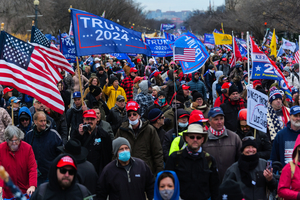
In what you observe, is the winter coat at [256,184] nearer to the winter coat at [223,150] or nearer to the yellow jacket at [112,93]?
the winter coat at [223,150]

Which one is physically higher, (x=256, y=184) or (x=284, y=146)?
(x=284, y=146)

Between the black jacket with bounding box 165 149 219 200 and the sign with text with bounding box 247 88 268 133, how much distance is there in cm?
123

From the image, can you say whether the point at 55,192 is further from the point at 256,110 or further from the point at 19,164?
the point at 256,110

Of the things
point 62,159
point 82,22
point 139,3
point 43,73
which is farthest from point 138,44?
point 139,3

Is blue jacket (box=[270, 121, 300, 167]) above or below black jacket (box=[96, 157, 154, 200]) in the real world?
above

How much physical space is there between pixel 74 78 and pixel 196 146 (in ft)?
32.6

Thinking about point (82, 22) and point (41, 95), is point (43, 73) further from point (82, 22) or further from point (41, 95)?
point (82, 22)

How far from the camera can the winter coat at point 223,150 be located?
534 centimetres

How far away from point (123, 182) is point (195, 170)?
88 centimetres

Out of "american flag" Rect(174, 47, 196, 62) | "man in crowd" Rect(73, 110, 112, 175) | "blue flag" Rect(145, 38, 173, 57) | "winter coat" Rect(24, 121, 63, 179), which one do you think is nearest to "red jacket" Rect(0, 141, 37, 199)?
"winter coat" Rect(24, 121, 63, 179)

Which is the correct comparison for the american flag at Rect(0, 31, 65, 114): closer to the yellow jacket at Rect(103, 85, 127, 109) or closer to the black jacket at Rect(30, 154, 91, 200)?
the black jacket at Rect(30, 154, 91, 200)

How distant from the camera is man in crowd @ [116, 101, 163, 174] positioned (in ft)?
20.3

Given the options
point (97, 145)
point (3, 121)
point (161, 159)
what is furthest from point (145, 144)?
point (3, 121)

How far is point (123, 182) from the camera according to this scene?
4.89 metres
